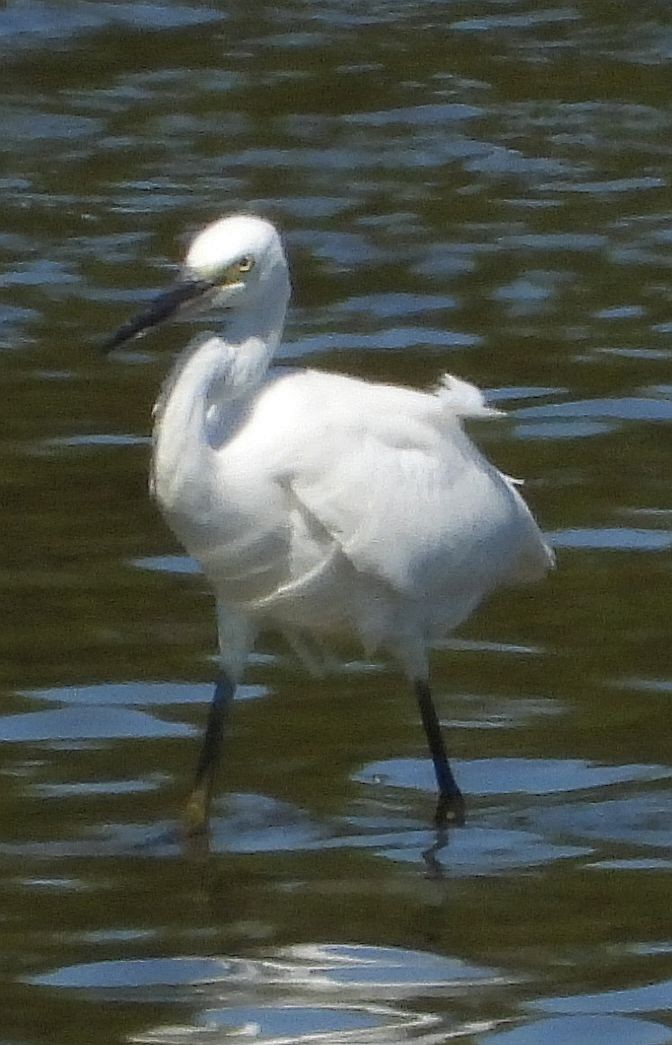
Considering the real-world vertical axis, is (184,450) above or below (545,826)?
above

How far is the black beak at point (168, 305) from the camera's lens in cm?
828

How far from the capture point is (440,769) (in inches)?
356

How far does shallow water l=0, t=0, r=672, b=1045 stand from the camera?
7711 millimetres

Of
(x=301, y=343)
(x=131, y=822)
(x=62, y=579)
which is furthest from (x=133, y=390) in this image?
(x=131, y=822)

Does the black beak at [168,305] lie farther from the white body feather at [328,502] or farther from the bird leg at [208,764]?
the bird leg at [208,764]

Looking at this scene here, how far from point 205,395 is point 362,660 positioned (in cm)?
242

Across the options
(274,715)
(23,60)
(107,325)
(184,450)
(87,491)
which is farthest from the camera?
(23,60)

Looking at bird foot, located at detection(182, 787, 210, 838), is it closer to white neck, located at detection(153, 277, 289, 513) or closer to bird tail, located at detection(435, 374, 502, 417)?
white neck, located at detection(153, 277, 289, 513)

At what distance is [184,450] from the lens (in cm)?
826

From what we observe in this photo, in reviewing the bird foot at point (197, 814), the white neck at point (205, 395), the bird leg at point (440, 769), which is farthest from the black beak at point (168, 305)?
the bird leg at point (440, 769)

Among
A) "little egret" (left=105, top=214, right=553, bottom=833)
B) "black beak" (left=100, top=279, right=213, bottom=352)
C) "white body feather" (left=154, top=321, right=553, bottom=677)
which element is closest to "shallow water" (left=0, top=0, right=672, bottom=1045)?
"little egret" (left=105, top=214, right=553, bottom=833)

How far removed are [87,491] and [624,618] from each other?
96.0 inches

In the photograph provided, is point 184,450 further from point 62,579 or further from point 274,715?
point 62,579

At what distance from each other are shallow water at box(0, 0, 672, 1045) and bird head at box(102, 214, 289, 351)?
4.79ft
